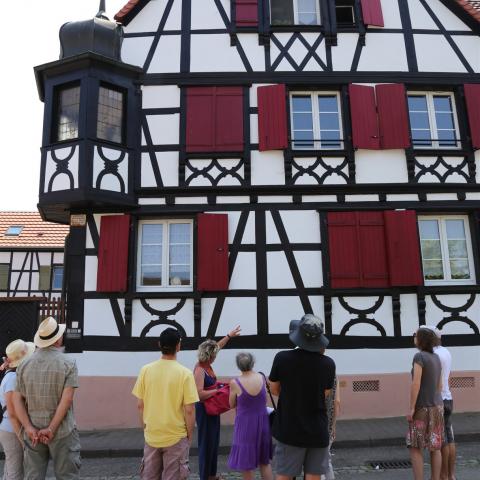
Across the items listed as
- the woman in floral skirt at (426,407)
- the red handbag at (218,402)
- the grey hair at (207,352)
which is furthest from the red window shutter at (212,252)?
the woman in floral skirt at (426,407)

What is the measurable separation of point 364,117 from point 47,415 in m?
8.16

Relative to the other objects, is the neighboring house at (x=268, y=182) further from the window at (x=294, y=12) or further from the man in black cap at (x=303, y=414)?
the man in black cap at (x=303, y=414)

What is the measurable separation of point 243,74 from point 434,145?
14.4 feet

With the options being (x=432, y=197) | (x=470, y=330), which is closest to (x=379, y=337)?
(x=470, y=330)

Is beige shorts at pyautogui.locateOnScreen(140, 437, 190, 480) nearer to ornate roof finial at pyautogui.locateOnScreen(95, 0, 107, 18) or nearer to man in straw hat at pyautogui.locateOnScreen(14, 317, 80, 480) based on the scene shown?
man in straw hat at pyautogui.locateOnScreen(14, 317, 80, 480)

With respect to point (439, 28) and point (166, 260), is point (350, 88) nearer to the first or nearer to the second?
point (439, 28)

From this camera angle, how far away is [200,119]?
938 cm

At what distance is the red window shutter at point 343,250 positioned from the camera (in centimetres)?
866

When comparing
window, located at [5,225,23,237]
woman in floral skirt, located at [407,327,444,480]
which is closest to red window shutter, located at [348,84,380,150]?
woman in floral skirt, located at [407,327,444,480]

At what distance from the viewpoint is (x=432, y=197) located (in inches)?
358

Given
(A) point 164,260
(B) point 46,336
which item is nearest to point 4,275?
(A) point 164,260

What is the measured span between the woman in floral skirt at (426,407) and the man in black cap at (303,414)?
1.53 meters

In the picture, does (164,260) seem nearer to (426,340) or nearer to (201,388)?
(201,388)

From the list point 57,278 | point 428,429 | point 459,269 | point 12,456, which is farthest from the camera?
point 57,278
